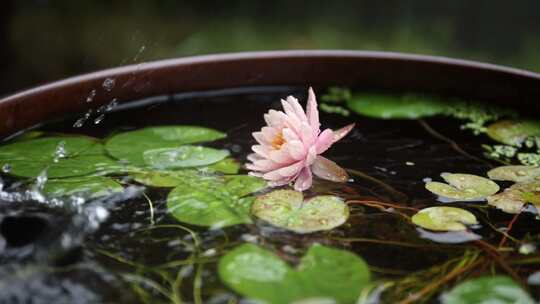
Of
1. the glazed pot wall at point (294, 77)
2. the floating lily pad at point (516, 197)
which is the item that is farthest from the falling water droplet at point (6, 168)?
the floating lily pad at point (516, 197)

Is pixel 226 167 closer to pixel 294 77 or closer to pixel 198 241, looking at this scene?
pixel 198 241

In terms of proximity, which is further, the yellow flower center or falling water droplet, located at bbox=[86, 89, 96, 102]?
falling water droplet, located at bbox=[86, 89, 96, 102]

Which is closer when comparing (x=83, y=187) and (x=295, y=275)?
(x=295, y=275)

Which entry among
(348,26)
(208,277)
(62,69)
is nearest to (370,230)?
(208,277)

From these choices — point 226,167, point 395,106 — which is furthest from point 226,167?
point 395,106

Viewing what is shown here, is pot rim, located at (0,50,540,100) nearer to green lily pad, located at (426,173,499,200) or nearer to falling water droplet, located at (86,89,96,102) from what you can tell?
falling water droplet, located at (86,89,96,102)

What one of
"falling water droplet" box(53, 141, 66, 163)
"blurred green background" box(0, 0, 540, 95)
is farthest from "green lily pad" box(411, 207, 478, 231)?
"blurred green background" box(0, 0, 540, 95)

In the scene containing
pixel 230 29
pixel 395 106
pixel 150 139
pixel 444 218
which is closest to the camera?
pixel 444 218
